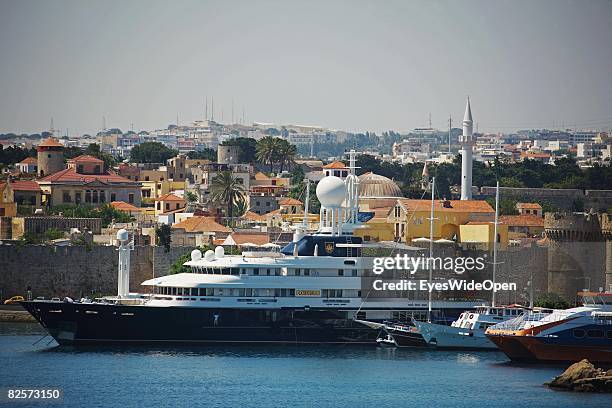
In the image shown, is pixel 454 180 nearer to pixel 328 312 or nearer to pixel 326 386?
pixel 328 312

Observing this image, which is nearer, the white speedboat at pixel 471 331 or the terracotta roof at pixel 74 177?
the white speedboat at pixel 471 331

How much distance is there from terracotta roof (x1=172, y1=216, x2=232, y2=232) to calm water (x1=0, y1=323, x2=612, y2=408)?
104 feet

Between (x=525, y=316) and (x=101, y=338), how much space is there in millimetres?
18247

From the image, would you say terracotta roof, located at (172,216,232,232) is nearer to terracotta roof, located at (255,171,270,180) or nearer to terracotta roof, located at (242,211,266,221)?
terracotta roof, located at (242,211,266,221)

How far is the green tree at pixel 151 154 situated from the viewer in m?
188

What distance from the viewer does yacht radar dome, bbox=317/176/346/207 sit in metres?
79.2

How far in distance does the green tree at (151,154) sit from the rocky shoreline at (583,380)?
126809mm

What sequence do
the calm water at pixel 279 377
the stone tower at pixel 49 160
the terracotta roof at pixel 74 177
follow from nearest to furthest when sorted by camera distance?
1. the calm water at pixel 279 377
2. the terracotta roof at pixel 74 177
3. the stone tower at pixel 49 160

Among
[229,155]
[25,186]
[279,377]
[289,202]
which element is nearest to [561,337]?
[279,377]

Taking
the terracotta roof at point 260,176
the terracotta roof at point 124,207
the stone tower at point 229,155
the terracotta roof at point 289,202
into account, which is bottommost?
the terracotta roof at point 124,207

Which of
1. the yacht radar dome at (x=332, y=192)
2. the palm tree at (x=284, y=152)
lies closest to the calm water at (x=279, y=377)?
the yacht radar dome at (x=332, y=192)

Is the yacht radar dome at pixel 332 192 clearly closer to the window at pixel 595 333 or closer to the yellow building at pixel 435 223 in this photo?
the window at pixel 595 333

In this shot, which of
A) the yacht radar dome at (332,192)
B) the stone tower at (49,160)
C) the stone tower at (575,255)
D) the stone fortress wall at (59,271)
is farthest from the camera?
the stone tower at (49,160)

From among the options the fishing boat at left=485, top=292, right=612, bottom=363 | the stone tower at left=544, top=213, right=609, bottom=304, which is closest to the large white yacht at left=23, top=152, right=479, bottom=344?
the fishing boat at left=485, top=292, right=612, bottom=363
